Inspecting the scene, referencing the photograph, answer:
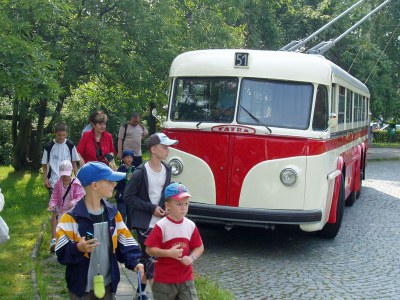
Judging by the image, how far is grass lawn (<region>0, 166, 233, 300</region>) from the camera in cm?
706

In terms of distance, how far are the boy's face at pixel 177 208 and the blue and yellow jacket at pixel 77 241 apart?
58 centimetres

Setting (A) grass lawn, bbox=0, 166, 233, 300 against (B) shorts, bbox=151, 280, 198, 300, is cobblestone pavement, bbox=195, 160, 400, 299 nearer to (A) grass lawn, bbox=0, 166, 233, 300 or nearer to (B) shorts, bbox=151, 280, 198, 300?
(A) grass lawn, bbox=0, 166, 233, 300

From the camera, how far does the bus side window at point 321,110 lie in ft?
32.0

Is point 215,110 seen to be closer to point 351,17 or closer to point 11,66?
point 11,66

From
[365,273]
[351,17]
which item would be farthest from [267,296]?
[351,17]

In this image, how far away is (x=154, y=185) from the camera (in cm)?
675

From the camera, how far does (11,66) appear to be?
10469 mm

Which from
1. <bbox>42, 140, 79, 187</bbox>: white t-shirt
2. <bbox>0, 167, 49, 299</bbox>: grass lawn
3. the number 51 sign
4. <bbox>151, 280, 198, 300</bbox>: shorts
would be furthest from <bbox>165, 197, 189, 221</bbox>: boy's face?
the number 51 sign

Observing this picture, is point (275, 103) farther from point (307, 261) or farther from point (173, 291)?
point (173, 291)

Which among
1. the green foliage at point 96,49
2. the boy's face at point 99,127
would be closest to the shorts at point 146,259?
the boy's face at point 99,127

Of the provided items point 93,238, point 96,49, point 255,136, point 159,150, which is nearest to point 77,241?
point 93,238

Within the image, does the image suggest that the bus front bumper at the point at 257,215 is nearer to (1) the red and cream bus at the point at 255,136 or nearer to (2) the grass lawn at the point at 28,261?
(1) the red and cream bus at the point at 255,136

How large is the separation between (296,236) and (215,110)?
2640mm

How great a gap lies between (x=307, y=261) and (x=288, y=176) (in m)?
1.17
